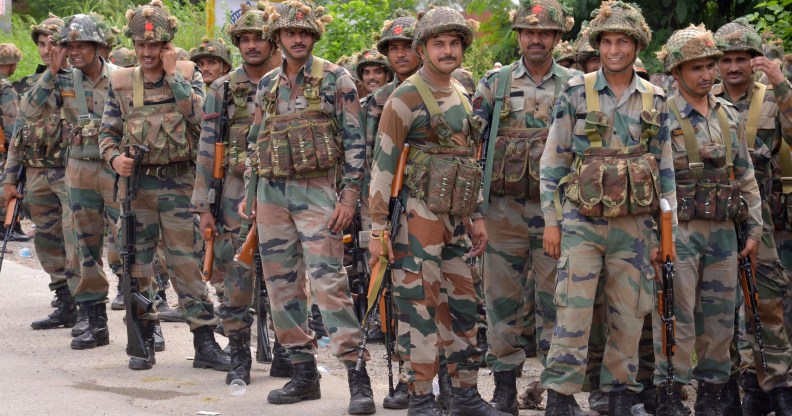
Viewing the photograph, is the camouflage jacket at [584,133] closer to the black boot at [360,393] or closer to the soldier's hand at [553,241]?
the soldier's hand at [553,241]

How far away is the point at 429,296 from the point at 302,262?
1.16 metres

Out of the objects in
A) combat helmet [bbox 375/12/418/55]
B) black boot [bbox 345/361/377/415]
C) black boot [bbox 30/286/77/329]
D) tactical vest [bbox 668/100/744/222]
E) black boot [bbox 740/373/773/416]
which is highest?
combat helmet [bbox 375/12/418/55]

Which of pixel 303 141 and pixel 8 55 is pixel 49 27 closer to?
pixel 8 55

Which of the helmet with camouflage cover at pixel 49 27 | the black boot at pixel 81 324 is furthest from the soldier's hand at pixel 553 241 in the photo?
the helmet with camouflage cover at pixel 49 27

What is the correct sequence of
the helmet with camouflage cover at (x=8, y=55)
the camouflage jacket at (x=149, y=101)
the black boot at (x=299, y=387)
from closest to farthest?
the black boot at (x=299, y=387), the camouflage jacket at (x=149, y=101), the helmet with camouflage cover at (x=8, y=55)

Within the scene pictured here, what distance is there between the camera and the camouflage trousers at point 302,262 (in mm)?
7258

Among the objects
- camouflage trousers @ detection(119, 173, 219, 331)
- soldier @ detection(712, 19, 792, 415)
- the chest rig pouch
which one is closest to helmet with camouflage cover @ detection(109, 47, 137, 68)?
camouflage trousers @ detection(119, 173, 219, 331)

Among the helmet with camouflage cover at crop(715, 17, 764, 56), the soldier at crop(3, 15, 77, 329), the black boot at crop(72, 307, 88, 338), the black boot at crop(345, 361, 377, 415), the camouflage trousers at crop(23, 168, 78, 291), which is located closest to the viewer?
the black boot at crop(345, 361, 377, 415)

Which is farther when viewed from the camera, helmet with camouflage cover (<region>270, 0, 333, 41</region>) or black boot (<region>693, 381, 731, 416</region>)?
helmet with camouflage cover (<region>270, 0, 333, 41</region>)

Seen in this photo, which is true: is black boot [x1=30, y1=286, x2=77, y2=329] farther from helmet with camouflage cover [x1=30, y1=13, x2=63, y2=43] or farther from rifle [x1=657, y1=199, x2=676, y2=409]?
rifle [x1=657, y1=199, x2=676, y2=409]

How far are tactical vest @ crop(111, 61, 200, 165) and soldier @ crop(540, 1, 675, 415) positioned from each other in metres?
3.25

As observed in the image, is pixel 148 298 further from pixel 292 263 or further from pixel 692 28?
pixel 692 28

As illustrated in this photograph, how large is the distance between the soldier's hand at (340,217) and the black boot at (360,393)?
0.84 metres

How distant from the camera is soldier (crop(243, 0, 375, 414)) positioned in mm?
7297
